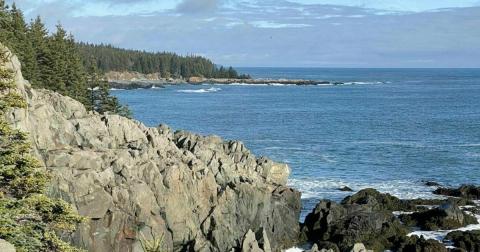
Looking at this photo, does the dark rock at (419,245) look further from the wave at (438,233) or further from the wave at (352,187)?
the wave at (352,187)

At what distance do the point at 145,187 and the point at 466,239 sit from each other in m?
16.1

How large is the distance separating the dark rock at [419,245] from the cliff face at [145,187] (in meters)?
5.64

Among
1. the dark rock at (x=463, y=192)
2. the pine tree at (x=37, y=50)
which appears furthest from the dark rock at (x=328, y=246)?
the pine tree at (x=37, y=50)

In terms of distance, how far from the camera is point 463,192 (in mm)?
44344

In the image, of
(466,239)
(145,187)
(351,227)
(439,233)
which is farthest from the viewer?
(439,233)

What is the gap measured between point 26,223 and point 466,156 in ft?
169

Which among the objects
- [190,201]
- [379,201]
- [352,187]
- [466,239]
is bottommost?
[352,187]

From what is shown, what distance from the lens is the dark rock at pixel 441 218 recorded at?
35.8 m

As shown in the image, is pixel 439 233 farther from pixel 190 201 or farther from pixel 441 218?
pixel 190 201

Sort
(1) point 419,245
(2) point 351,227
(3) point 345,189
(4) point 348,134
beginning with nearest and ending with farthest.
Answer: (1) point 419,245, (2) point 351,227, (3) point 345,189, (4) point 348,134

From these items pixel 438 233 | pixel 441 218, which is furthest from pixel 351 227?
pixel 441 218

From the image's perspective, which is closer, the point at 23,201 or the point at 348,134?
the point at 23,201

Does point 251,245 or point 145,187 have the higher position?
point 145,187

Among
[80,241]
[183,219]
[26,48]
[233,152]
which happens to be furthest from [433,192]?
[26,48]
